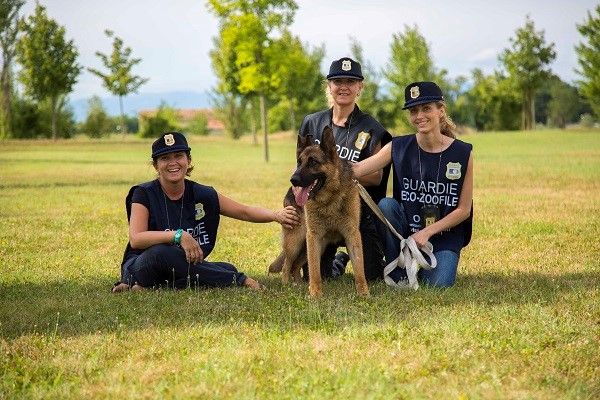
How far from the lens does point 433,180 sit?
24.2ft

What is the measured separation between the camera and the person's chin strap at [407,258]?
7055 millimetres

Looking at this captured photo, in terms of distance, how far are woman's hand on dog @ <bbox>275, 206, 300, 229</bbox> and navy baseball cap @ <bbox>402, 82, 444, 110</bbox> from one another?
1428 mm

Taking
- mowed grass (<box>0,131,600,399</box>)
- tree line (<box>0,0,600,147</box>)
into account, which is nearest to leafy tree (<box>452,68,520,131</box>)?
tree line (<box>0,0,600,147</box>)

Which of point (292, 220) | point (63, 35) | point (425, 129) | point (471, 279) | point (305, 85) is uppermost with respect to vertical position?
point (63, 35)

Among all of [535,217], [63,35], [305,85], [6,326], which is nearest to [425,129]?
[6,326]

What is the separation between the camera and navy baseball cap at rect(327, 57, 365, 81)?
23.9ft

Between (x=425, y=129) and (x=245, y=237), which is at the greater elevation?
(x=425, y=129)

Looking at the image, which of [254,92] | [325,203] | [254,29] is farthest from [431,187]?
[254,92]

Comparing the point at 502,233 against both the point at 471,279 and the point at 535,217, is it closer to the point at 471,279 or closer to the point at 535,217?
the point at 535,217

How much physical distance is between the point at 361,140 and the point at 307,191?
127 cm

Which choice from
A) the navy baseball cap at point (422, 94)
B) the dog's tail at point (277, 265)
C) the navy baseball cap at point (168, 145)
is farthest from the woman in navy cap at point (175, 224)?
the navy baseball cap at point (422, 94)

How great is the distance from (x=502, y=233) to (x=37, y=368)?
25.6 ft

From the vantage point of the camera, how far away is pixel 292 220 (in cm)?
711

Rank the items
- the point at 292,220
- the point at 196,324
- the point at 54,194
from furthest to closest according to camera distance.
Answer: the point at 54,194 → the point at 292,220 → the point at 196,324
